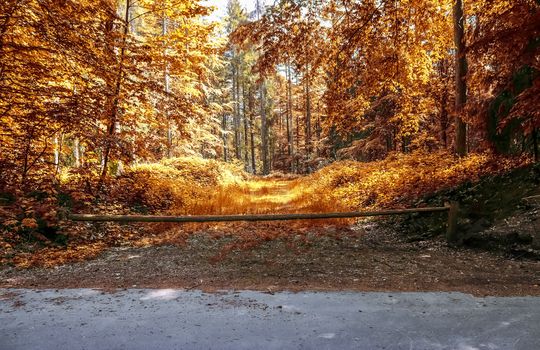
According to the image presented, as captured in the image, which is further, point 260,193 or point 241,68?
point 241,68

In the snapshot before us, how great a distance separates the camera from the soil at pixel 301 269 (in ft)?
15.3

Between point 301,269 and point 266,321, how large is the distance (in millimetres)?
2082

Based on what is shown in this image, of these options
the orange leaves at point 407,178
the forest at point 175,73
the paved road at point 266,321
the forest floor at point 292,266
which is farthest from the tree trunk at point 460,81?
the paved road at point 266,321

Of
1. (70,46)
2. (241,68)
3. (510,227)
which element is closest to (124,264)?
(70,46)

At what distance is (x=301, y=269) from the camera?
550cm

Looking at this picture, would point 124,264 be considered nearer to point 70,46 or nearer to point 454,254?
point 70,46

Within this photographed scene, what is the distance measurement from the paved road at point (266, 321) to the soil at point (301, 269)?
0.49 meters

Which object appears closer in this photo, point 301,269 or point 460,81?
point 301,269

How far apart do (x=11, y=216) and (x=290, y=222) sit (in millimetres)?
6177

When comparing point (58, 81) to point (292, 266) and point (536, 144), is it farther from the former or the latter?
point (536, 144)

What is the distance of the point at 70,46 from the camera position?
628 centimetres

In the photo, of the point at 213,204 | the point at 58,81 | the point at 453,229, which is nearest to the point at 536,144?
the point at 453,229

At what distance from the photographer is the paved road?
10.1 ft

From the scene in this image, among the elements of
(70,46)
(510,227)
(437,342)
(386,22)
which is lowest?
(437,342)
